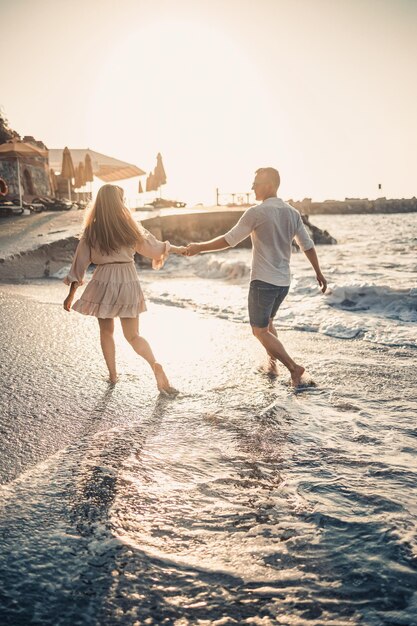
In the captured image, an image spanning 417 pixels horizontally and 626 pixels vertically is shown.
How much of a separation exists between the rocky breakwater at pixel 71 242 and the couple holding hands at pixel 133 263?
614 centimetres

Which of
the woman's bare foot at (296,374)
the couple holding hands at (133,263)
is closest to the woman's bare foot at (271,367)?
the couple holding hands at (133,263)

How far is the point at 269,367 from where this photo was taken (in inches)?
169

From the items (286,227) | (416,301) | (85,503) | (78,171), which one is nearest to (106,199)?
(286,227)

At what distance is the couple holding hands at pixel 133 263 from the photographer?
3645mm

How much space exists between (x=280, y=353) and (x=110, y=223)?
5.63ft

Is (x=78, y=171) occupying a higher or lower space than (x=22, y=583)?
higher

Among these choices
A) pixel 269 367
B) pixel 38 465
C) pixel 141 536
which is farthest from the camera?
pixel 269 367

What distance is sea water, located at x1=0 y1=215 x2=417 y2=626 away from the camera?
1.60 meters

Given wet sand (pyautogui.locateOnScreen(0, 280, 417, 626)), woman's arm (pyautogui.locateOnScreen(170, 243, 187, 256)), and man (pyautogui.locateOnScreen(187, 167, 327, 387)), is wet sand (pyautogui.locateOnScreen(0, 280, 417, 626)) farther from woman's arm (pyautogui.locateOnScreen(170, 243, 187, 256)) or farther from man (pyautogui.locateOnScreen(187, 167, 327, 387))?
woman's arm (pyautogui.locateOnScreen(170, 243, 187, 256))

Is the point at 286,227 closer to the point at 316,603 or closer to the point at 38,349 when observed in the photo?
the point at 38,349

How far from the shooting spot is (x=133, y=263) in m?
→ 3.84

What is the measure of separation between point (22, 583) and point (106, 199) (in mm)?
2668

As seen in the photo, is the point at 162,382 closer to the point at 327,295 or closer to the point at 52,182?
the point at 327,295

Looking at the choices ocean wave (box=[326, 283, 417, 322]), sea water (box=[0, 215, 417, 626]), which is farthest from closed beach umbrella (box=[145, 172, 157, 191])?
sea water (box=[0, 215, 417, 626])
